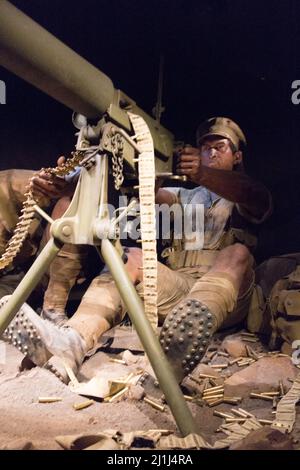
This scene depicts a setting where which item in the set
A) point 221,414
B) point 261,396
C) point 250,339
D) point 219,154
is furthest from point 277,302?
point 221,414

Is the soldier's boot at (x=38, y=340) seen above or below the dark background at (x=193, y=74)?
below

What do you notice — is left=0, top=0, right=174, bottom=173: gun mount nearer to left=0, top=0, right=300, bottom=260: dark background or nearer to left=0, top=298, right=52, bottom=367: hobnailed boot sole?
left=0, top=0, right=300, bottom=260: dark background

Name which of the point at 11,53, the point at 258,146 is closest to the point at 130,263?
the point at 11,53

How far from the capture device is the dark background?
1.98m

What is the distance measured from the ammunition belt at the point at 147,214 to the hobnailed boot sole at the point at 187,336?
12cm

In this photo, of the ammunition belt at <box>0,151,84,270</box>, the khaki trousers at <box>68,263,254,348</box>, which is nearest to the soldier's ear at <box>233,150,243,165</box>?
the khaki trousers at <box>68,263,254,348</box>

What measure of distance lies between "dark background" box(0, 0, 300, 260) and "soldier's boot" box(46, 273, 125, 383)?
1.02 m

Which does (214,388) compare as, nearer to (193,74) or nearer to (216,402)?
(216,402)

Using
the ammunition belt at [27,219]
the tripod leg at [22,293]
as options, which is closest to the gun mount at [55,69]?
the ammunition belt at [27,219]

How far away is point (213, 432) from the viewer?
132 centimetres

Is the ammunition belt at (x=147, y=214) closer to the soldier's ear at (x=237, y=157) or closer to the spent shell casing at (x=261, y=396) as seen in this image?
the spent shell casing at (x=261, y=396)

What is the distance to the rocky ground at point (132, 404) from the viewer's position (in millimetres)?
1160
